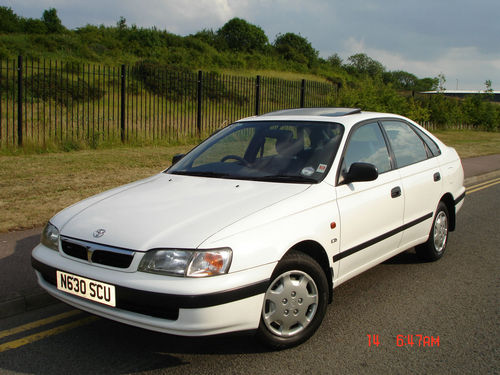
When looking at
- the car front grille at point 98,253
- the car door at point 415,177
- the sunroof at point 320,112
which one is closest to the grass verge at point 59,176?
the car front grille at point 98,253

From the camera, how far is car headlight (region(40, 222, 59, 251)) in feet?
11.4

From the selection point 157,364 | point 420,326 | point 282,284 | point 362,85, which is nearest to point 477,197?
point 420,326

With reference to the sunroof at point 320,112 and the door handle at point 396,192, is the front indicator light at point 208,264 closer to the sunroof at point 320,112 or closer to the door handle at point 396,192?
the door handle at point 396,192

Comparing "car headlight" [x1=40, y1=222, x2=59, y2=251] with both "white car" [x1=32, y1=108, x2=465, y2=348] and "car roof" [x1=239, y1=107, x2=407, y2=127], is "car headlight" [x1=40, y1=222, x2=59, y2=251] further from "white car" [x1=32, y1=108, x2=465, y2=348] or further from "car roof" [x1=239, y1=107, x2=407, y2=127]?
"car roof" [x1=239, y1=107, x2=407, y2=127]

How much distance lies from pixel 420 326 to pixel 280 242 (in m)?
1.41

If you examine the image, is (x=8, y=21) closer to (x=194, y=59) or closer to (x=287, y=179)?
(x=194, y=59)

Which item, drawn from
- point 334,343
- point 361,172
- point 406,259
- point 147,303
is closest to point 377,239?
point 361,172

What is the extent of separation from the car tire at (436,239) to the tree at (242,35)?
7193cm

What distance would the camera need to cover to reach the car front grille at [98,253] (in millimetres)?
3025

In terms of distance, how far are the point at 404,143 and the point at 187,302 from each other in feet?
10.2

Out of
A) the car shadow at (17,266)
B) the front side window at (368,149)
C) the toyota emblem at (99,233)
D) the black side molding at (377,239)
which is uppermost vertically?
the front side window at (368,149)

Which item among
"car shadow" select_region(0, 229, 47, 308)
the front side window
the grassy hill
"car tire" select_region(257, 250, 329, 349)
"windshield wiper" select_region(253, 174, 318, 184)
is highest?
the grassy hill

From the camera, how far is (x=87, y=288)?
310cm

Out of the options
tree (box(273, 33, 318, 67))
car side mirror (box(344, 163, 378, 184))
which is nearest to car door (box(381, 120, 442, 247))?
car side mirror (box(344, 163, 378, 184))
